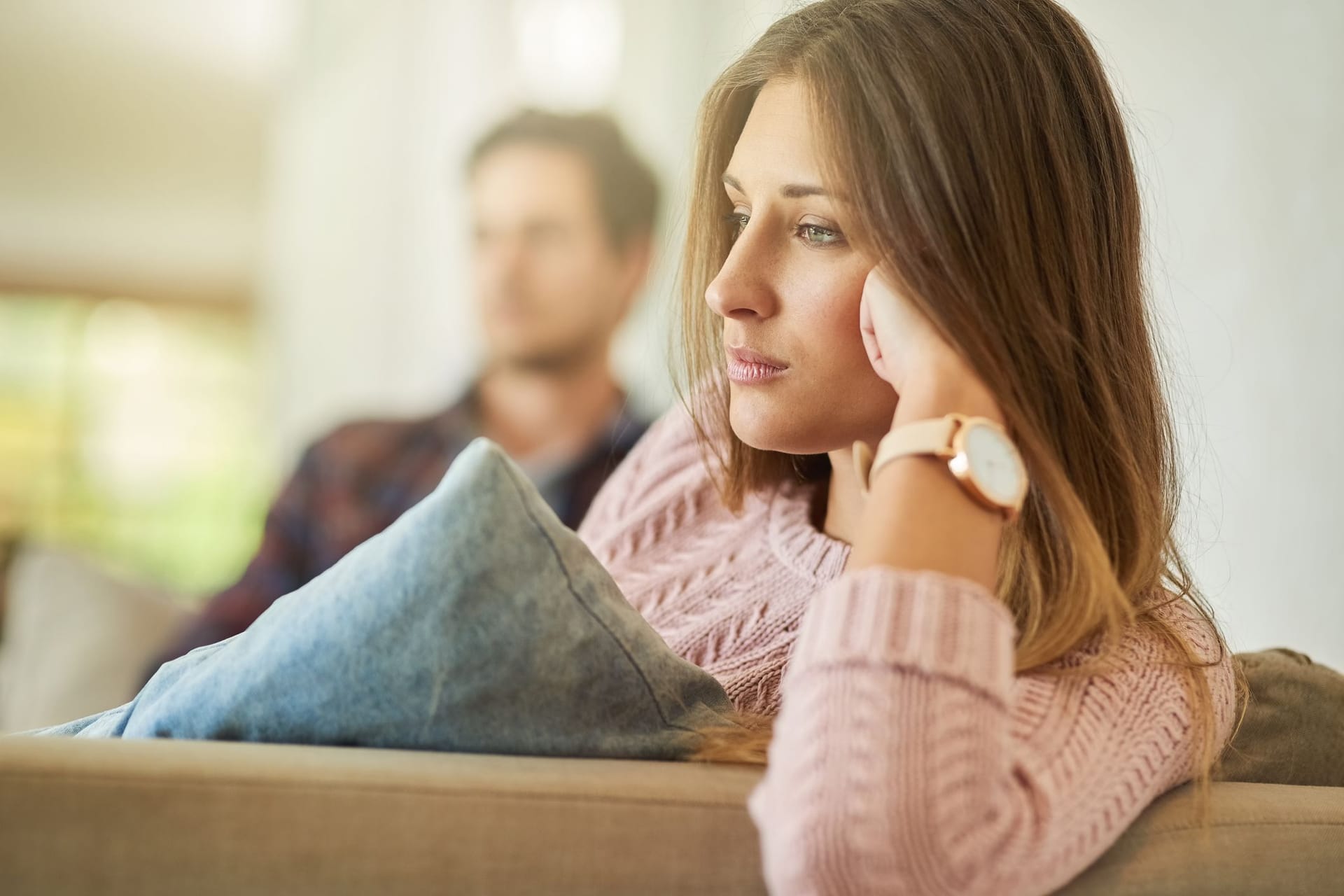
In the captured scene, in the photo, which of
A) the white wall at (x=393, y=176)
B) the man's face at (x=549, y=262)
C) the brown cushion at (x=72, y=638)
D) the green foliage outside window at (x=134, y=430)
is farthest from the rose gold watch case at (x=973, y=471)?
the green foliage outside window at (x=134, y=430)

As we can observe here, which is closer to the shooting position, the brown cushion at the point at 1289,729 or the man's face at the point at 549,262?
the brown cushion at the point at 1289,729

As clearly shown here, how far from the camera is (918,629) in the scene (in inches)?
25.7

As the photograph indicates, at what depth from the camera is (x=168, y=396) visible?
27.2ft

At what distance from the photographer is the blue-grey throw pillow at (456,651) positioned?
0.66 m

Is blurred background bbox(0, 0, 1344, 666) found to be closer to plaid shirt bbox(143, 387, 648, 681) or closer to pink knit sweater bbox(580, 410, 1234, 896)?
plaid shirt bbox(143, 387, 648, 681)

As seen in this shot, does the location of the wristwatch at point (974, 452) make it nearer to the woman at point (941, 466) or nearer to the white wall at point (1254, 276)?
the woman at point (941, 466)

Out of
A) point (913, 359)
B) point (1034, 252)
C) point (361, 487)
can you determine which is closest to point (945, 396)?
point (913, 359)

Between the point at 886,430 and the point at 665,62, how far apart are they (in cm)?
257

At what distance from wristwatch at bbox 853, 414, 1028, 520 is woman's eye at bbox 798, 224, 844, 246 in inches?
9.1

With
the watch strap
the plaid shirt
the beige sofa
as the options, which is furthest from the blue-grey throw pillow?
the plaid shirt

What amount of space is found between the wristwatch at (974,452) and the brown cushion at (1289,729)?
1.07 feet

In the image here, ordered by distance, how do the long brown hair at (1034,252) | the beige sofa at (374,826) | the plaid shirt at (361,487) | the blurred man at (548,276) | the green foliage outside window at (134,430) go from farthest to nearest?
the green foliage outside window at (134,430)
the blurred man at (548,276)
the plaid shirt at (361,487)
the long brown hair at (1034,252)
the beige sofa at (374,826)

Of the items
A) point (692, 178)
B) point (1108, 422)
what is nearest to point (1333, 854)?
point (1108, 422)

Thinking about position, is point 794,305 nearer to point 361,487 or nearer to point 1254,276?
point 1254,276
